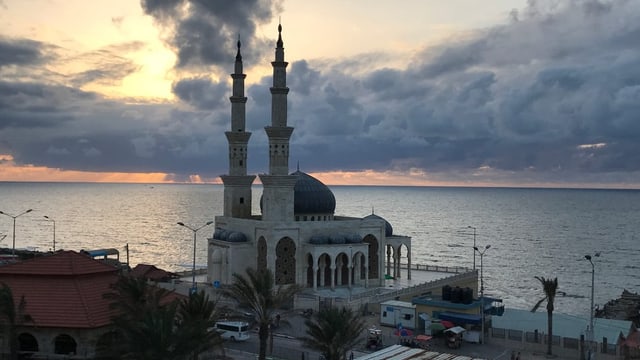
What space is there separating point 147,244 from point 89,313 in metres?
115

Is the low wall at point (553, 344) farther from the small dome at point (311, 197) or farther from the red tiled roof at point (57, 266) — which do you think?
the red tiled roof at point (57, 266)

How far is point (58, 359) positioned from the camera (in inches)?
1368

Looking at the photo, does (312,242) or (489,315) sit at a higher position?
(312,242)

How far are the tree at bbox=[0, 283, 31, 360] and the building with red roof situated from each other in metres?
0.20

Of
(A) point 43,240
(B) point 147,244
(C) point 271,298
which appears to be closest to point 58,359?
(C) point 271,298

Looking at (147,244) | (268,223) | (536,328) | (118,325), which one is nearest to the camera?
(118,325)

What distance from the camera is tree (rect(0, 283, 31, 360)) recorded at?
31.5 metres

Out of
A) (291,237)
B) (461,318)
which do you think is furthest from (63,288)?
(461,318)

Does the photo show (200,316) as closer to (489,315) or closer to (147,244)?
(489,315)

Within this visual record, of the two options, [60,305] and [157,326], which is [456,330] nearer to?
[157,326]

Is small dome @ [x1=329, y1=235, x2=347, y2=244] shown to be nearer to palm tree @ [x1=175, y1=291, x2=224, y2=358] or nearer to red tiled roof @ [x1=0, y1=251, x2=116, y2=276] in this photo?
red tiled roof @ [x1=0, y1=251, x2=116, y2=276]

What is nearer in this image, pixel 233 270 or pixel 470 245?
pixel 233 270

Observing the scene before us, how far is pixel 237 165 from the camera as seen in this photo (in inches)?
2645

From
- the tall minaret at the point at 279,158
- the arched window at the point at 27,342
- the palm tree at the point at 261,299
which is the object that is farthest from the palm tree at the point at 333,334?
the tall minaret at the point at 279,158
